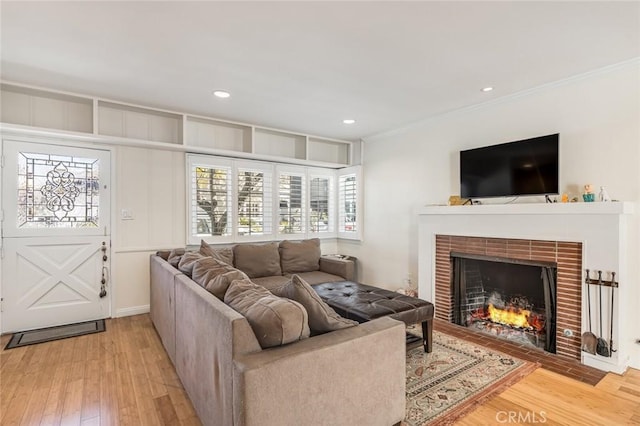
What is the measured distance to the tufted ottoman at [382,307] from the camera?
8.57 feet

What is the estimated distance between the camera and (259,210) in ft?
15.5

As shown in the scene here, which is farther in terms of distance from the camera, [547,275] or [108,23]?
[547,275]

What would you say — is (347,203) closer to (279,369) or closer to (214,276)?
(214,276)

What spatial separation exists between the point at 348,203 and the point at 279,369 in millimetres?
4167

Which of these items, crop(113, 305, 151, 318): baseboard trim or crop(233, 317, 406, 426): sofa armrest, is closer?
crop(233, 317, 406, 426): sofa armrest

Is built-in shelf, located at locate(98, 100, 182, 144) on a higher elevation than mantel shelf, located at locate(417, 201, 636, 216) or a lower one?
higher

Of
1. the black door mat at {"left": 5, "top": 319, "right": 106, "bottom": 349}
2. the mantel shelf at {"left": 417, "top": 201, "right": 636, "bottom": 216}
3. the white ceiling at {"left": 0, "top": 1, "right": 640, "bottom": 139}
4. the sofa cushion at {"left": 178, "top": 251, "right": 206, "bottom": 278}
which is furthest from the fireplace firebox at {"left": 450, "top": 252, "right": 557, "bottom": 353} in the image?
the black door mat at {"left": 5, "top": 319, "right": 106, "bottom": 349}

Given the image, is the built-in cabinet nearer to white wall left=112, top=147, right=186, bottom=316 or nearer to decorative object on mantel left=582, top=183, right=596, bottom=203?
white wall left=112, top=147, right=186, bottom=316

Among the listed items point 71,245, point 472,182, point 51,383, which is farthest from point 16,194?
point 472,182

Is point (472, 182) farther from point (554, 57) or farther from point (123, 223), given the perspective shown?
point (123, 223)

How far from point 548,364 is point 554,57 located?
2.46 m


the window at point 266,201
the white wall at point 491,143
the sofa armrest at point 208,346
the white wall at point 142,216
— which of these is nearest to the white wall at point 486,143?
the white wall at point 491,143

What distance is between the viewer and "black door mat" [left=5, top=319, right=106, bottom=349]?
3.09 metres

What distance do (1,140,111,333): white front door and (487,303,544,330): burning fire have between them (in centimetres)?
435
